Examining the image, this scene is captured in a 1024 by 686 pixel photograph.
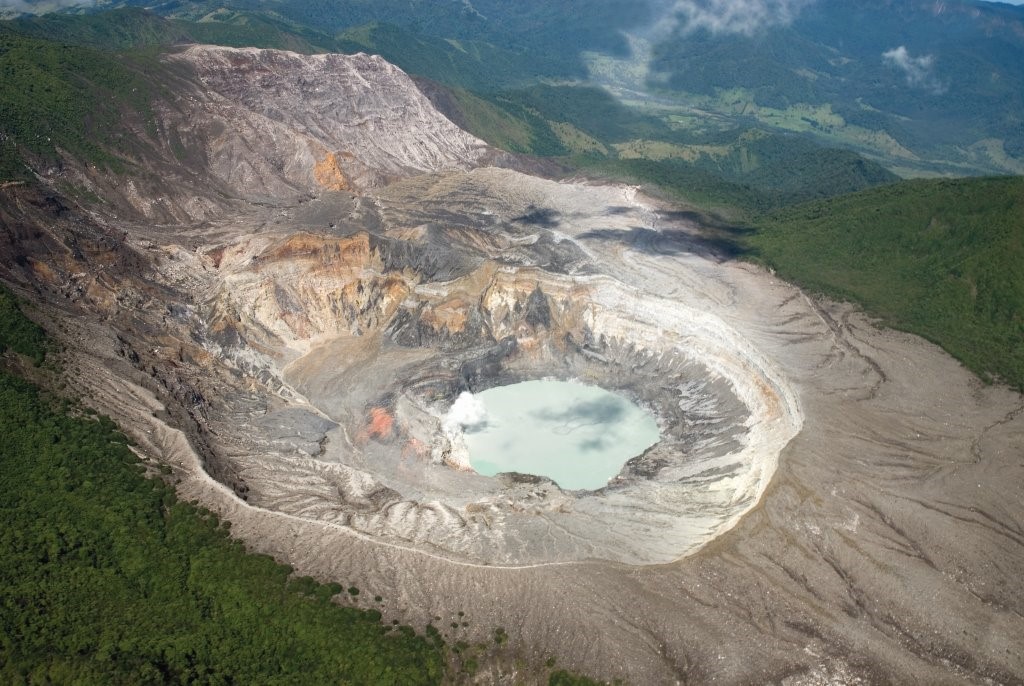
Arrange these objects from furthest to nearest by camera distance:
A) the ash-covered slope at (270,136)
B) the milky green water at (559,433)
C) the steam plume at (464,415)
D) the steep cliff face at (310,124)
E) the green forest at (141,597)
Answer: the steep cliff face at (310,124), the ash-covered slope at (270,136), the steam plume at (464,415), the milky green water at (559,433), the green forest at (141,597)

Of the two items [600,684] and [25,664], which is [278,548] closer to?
[25,664]

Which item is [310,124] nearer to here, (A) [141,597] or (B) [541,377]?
(B) [541,377]

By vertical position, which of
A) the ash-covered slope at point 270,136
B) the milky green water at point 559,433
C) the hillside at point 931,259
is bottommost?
the milky green water at point 559,433

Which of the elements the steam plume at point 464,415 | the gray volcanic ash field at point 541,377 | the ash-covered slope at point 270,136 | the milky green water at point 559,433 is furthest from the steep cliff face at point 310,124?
the milky green water at point 559,433

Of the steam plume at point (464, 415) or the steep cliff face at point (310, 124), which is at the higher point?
the steep cliff face at point (310, 124)

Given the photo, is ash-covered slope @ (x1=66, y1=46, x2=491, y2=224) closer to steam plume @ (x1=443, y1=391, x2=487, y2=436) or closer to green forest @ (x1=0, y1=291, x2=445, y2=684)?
steam plume @ (x1=443, y1=391, x2=487, y2=436)

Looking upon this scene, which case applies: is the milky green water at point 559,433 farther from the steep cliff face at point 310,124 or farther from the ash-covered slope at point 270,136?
the steep cliff face at point 310,124

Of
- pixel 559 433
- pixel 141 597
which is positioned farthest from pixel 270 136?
pixel 141 597
